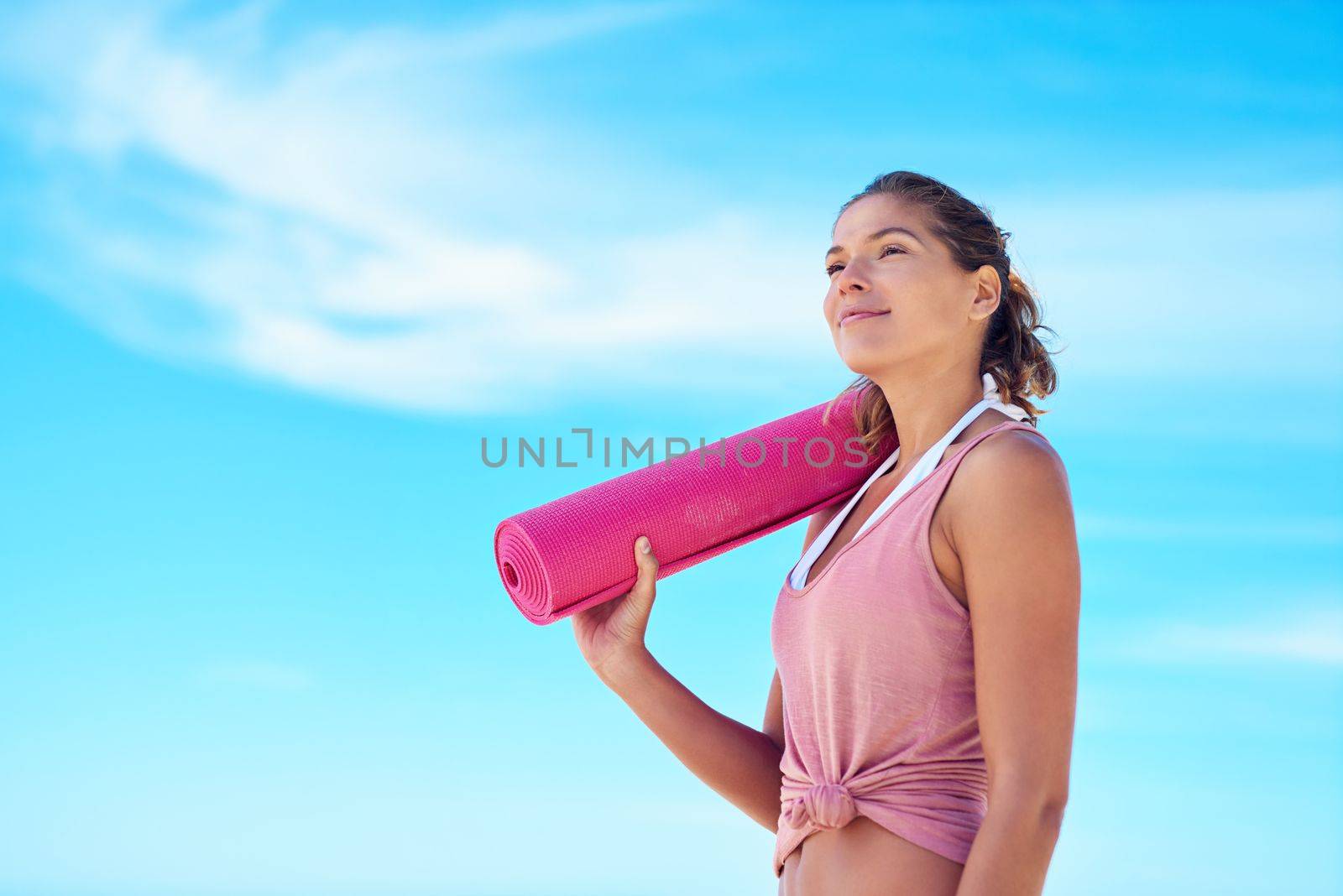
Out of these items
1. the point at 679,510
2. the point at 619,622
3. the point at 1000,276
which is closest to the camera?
the point at 1000,276

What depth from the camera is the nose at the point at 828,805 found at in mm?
2676

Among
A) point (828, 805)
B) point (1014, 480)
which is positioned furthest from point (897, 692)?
point (1014, 480)

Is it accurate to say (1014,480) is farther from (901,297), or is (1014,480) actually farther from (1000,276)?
(1000,276)

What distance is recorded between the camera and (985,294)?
3.15 m

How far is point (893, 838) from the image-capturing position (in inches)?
103

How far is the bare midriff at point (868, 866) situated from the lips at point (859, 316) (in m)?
1.16

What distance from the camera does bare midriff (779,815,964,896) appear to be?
255 cm

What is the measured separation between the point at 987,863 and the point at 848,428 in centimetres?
139

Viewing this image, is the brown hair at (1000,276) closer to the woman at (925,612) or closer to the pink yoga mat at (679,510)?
the woman at (925,612)

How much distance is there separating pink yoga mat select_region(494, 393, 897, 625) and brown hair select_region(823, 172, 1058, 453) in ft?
1.32

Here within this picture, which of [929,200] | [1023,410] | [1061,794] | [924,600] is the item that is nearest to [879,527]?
[924,600]

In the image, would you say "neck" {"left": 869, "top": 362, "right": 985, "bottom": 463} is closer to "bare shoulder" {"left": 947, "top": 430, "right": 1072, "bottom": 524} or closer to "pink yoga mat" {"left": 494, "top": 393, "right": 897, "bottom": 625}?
"pink yoga mat" {"left": 494, "top": 393, "right": 897, "bottom": 625}

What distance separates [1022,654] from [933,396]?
2.70 ft

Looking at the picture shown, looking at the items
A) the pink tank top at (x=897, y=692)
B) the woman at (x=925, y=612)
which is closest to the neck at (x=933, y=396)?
the woman at (x=925, y=612)
